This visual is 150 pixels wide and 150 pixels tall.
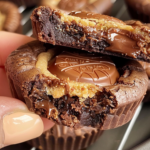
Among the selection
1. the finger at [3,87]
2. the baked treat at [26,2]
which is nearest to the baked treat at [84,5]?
the baked treat at [26,2]

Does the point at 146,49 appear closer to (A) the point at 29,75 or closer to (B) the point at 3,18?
(A) the point at 29,75

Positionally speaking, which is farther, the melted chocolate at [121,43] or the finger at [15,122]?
the melted chocolate at [121,43]

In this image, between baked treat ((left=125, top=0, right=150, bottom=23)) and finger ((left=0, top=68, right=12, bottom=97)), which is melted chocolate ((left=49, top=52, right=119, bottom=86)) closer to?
finger ((left=0, top=68, right=12, bottom=97))

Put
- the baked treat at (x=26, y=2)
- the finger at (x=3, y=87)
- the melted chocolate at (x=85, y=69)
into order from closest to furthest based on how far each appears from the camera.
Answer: the melted chocolate at (x=85, y=69), the finger at (x=3, y=87), the baked treat at (x=26, y=2)

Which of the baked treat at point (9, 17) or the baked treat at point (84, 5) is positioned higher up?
the baked treat at point (84, 5)

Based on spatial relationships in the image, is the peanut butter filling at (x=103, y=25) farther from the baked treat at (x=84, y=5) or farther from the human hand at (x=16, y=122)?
the baked treat at (x=84, y=5)

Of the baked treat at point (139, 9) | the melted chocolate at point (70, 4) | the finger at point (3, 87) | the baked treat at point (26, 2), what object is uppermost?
the baked treat at point (139, 9)
